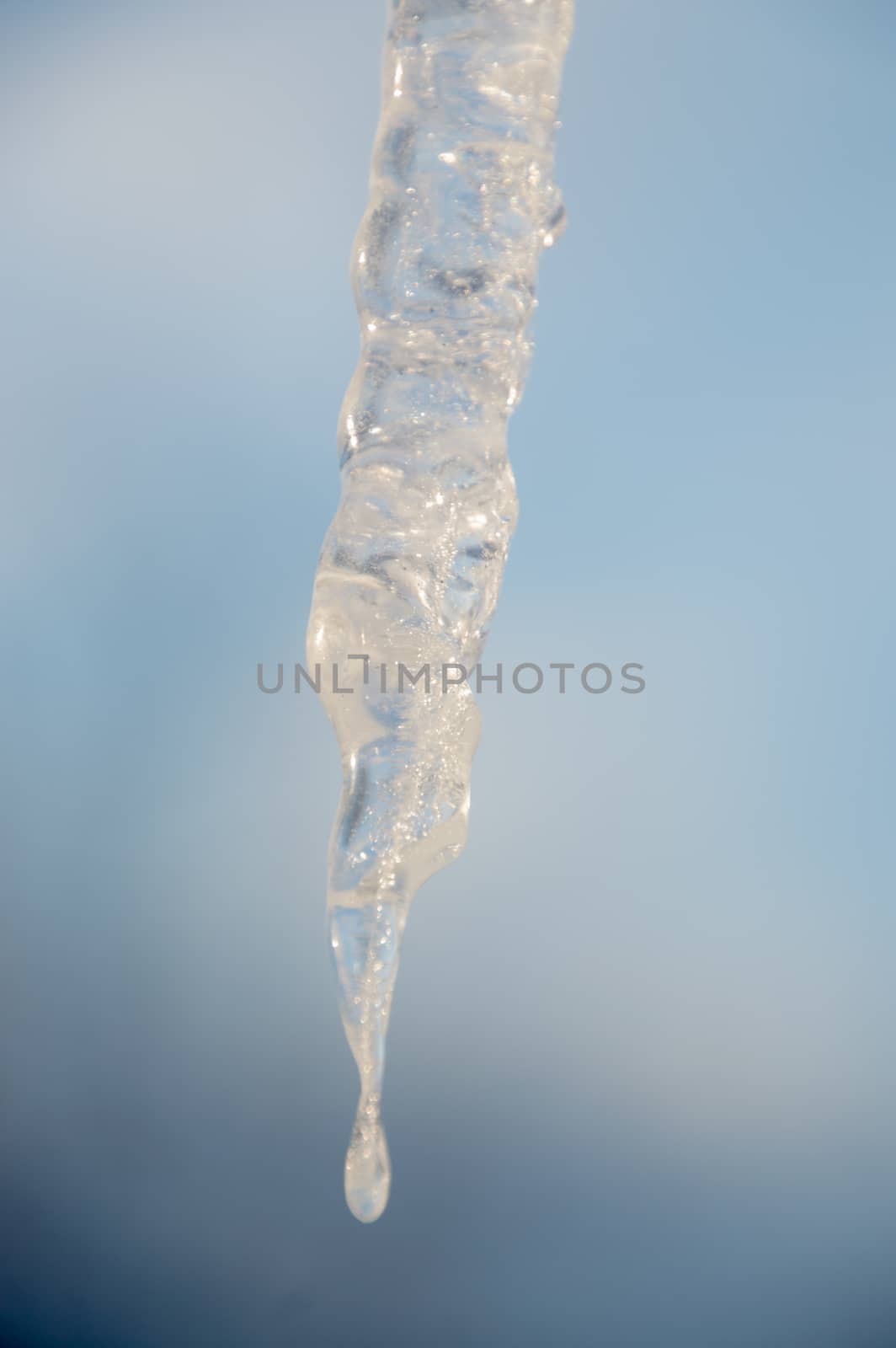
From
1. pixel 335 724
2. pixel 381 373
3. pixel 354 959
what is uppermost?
pixel 381 373

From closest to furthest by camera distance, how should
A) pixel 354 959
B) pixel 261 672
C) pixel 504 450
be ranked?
pixel 354 959 < pixel 504 450 < pixel 261 672

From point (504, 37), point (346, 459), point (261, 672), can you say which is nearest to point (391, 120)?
point (504, 37)

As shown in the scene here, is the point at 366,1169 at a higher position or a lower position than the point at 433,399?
lower

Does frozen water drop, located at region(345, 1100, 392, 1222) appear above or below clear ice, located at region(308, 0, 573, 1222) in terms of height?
below

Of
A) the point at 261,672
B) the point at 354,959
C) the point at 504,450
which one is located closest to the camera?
the point at 354,959

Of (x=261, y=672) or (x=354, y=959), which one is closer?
(x=354, y=959)

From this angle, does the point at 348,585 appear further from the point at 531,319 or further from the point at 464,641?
the point at 531,319

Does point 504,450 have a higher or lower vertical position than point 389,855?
higher

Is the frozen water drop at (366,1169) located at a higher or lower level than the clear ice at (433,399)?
lower
